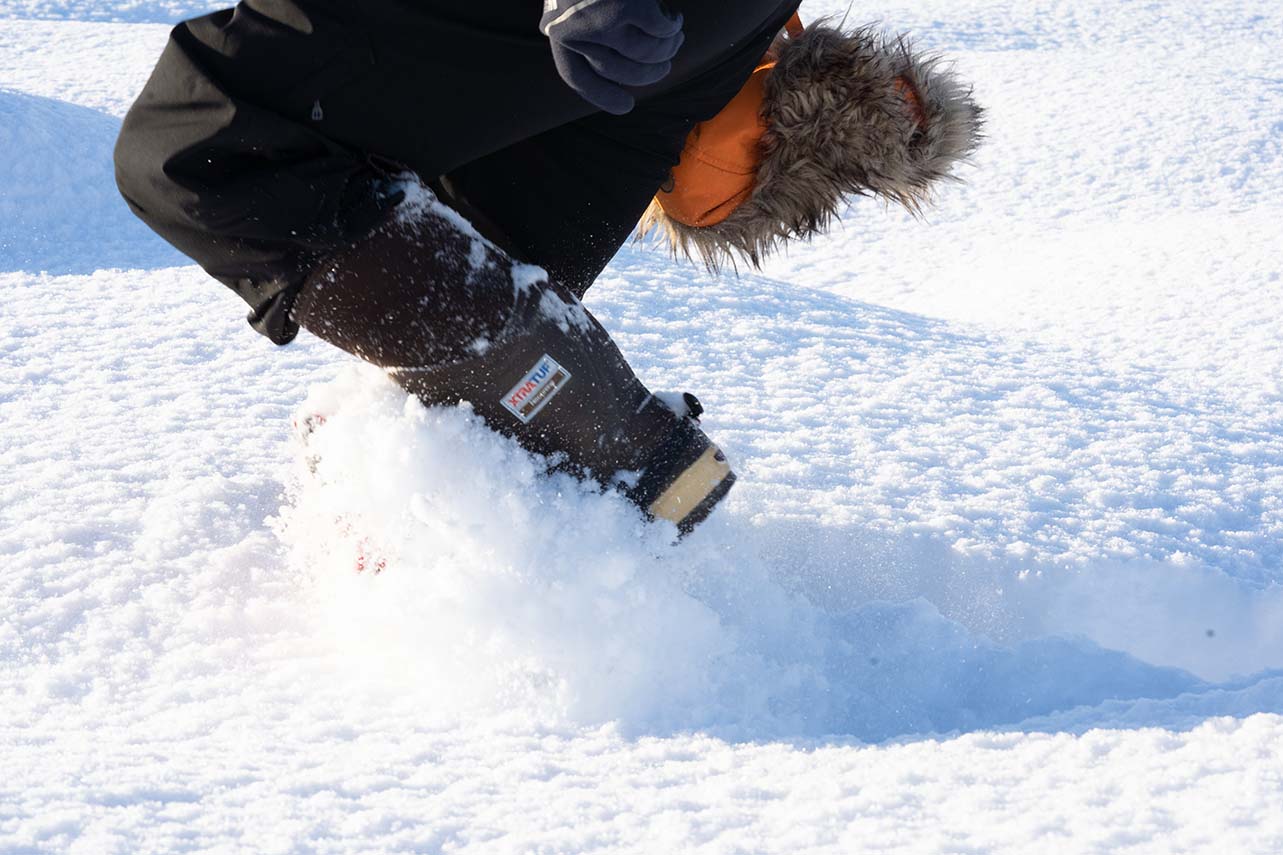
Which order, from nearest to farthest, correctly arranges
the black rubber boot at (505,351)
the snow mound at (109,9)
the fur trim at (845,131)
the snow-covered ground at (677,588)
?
the snow-covered ground at (677,588) → the black rubber boot at (505,351) → the fur trim at (845,131) → the snow mound at (109,9)

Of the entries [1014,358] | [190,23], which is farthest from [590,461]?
[1014,358]

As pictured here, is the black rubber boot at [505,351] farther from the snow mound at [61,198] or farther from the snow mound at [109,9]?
the snow mound at [109,9]

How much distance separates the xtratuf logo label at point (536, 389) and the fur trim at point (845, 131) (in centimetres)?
34

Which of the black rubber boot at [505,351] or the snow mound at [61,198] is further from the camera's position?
the snow mound at [61,198]

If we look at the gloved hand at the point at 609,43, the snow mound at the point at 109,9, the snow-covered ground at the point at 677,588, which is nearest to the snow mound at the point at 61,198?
the snow-covered ground at the point at 677,588

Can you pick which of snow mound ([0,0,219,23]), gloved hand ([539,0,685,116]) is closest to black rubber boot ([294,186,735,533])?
gloved hand ([539,0,685,116])

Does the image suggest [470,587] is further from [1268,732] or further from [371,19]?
[1268,732]

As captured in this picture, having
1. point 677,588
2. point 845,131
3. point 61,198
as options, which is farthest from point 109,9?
point 677,588

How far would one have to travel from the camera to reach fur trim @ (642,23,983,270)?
1240mm

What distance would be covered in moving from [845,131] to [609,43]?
0.42 metres

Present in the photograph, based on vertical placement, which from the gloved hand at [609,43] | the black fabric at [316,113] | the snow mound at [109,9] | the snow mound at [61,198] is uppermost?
the gloved hand at [609,43]

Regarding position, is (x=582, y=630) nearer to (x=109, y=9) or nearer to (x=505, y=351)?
(x=505, y=351)

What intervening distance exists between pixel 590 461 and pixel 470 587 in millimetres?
168

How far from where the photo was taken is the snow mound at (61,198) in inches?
90.7
